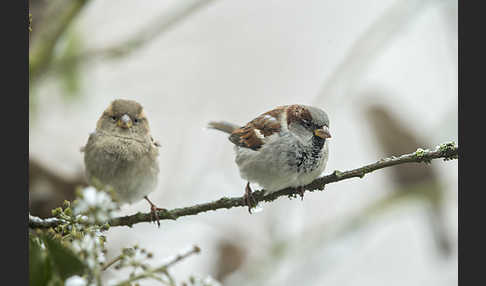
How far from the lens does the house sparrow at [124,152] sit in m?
0.99

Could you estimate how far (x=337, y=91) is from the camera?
1462 mm

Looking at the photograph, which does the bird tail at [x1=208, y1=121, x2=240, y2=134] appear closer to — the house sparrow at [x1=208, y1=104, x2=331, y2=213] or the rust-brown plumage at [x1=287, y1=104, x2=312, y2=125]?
the house sparrow at [x1=208, y1=104, x2=331, y2=213]

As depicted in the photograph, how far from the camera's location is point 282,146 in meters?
1.21

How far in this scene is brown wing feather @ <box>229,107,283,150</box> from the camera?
122 centimetres

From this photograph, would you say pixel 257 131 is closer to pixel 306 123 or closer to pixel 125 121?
pixel 306 123

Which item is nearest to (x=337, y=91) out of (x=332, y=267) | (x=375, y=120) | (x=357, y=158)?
(x=357, y=158)

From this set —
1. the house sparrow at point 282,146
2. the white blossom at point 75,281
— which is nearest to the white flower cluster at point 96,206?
the white blossom at point 75,281

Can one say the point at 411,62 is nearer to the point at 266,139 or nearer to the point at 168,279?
the point at 266,139

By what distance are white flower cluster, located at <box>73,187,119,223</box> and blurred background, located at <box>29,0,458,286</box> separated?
0.41m

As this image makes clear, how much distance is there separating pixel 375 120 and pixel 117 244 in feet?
4.95

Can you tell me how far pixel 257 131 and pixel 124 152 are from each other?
0.32m

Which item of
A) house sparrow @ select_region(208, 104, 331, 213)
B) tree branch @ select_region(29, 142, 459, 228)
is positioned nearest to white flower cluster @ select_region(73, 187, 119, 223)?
tree branch @ select_region(29, 142, 459, 228)

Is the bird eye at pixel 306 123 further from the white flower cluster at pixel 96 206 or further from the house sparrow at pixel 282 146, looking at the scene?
the white flower cluster at pixel 96 206

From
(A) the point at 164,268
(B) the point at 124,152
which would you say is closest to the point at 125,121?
(B) the point at 124,152
